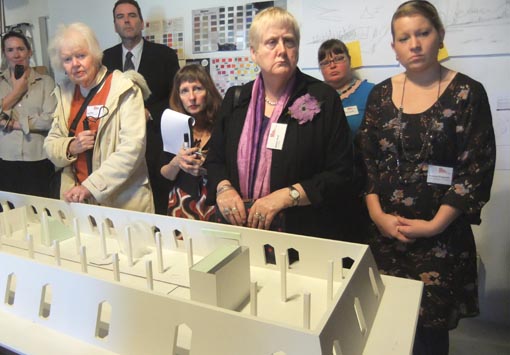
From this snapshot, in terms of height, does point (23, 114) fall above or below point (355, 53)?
below

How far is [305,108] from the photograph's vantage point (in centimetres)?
141

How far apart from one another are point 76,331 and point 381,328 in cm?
67

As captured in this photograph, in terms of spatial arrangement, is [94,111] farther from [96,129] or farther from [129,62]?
[129,62]

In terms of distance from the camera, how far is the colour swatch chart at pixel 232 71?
103 inches

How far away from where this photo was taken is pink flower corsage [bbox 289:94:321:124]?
1403 millimetres

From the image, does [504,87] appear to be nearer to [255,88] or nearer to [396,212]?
[396,212]

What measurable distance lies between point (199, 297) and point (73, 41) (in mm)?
1309

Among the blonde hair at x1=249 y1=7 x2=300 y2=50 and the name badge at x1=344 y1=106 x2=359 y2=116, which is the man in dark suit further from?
the blonde hair at x1=249 y1=7 x2=300 y2=50

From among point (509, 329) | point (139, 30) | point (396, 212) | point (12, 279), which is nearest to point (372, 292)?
point (396, 212)

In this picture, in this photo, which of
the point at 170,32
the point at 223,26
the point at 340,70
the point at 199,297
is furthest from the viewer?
the point at 170,32

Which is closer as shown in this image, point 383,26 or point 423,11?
point 423,11

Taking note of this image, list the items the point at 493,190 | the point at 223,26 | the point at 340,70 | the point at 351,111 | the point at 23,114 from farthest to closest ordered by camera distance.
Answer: the point at 223,26
the point at 23,114
the point at 493,190
the point at 340,70
the point at 351,111

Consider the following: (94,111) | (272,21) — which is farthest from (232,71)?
(272,21)

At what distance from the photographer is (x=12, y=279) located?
3.83ft
